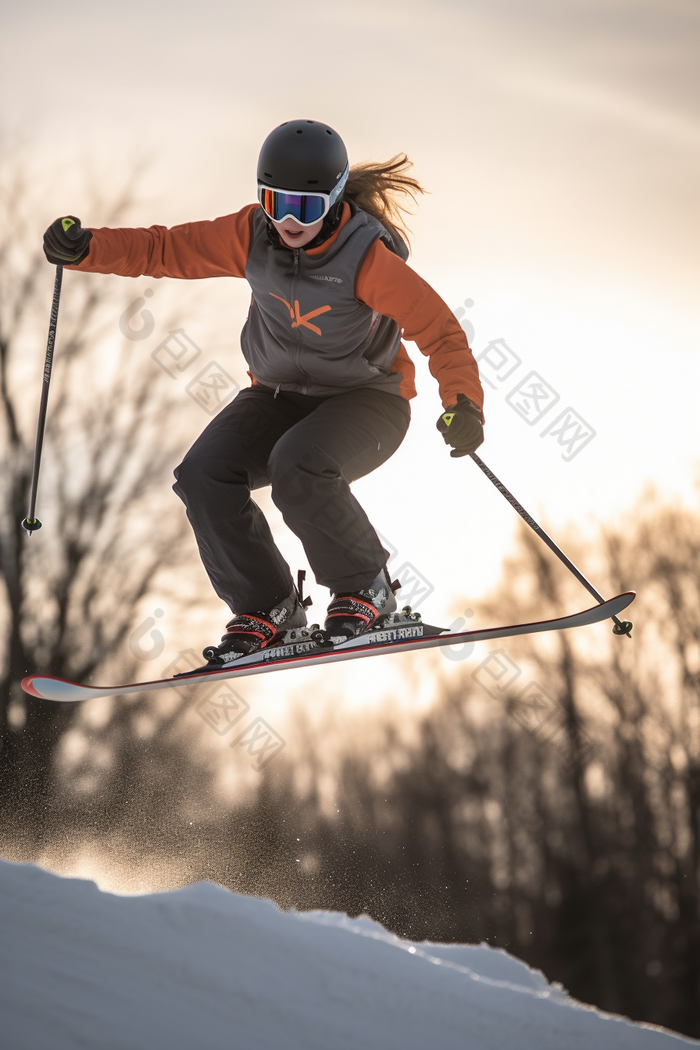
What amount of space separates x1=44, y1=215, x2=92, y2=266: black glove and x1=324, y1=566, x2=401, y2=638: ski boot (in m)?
2.11

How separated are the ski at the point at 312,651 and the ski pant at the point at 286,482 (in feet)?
0.88

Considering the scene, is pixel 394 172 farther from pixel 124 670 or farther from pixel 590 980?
pixel 590 980

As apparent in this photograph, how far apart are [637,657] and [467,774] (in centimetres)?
663

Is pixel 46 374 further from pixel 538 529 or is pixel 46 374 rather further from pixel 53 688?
pixel 538 529

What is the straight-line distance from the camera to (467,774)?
27.1 m

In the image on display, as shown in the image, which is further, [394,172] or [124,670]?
[124,670]

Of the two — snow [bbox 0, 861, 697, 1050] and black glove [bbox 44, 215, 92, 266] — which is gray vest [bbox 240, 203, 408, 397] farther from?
snow [bbox 0, 861, 697, 1050]

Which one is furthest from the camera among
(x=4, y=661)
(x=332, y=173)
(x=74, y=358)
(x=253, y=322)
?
(x=74, y=358)

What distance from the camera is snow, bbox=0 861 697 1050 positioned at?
419cm

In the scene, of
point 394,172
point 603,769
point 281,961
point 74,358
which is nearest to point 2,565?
point 74,358

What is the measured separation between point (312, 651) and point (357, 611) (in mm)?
307

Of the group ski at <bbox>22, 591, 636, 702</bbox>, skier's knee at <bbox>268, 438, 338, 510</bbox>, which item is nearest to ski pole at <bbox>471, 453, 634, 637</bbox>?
ski at <bbox>22, 591, 636, 702</bbox>

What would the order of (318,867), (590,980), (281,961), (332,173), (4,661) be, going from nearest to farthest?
(332,173) < (281,961) < (4,661) < (590,980) < (318,867)

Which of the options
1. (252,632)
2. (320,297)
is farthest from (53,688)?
(320,297)
